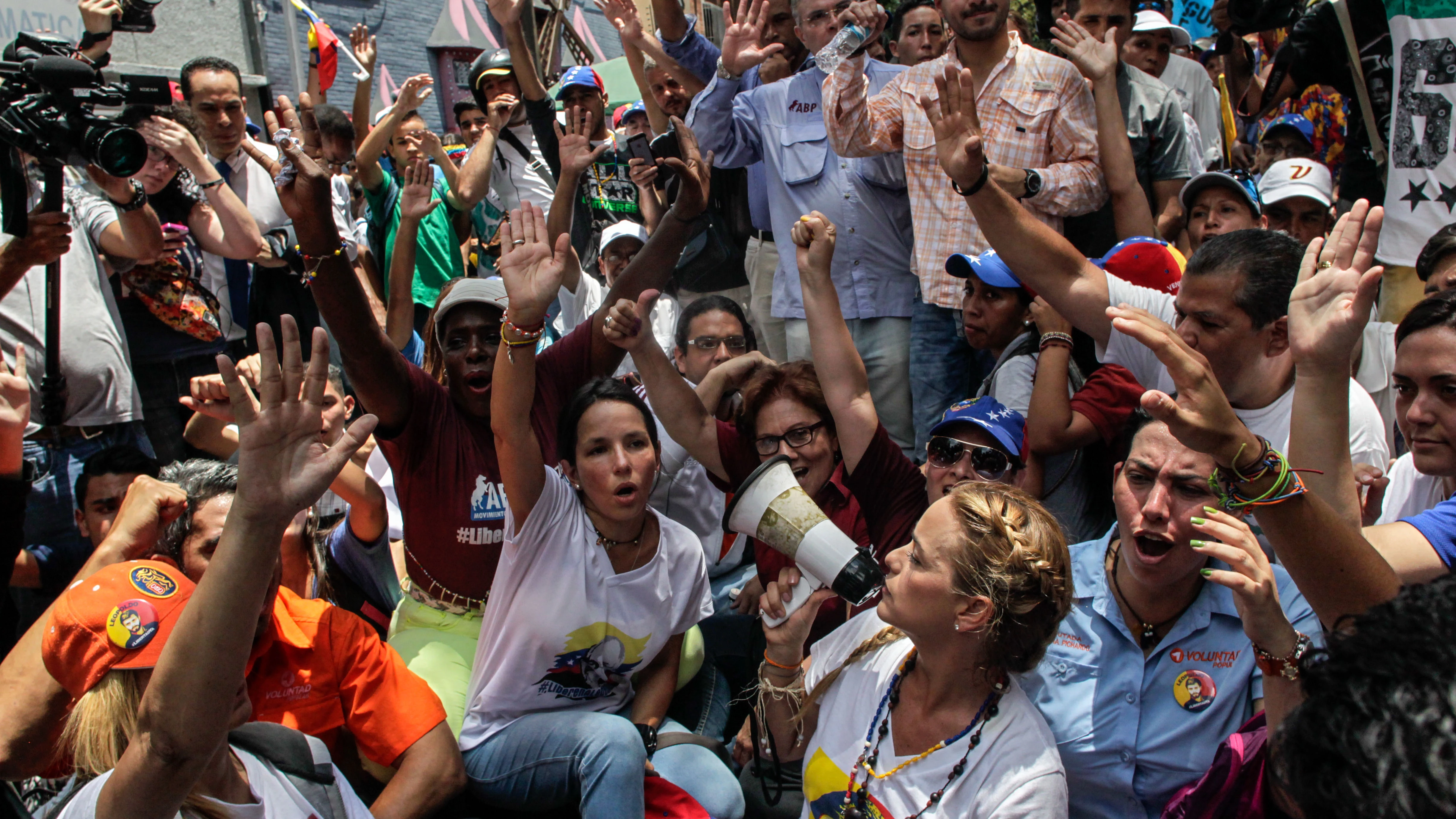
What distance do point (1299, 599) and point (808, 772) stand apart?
118 cm

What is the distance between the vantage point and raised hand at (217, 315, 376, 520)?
164 cm

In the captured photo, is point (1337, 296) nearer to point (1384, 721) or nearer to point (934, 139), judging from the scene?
point (1384, 721)

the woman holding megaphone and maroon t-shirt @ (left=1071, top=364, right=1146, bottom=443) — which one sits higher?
maroon t-shirt @ (left=1071, top=364, right=1146, bottom=443)

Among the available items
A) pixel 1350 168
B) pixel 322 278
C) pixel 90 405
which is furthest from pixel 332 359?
pixel 1350 168

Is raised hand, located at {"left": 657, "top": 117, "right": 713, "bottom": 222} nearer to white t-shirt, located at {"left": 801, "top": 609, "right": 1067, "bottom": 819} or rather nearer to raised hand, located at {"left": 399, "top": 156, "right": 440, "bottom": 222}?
raised hand, located at {"left": 399, "top": 156, "right": 440, "bottom": 222}

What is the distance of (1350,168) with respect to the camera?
483cm

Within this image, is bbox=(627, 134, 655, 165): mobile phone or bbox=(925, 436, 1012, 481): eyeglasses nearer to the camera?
bbox=(925, 436, 1012, 481): eyeglasses

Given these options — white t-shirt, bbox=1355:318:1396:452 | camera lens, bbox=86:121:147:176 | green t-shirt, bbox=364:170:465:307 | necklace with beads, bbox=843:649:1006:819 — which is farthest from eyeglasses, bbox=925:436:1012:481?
green t-shirt, bbox=364:170:465:307

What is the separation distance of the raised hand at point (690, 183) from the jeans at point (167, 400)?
7.22ft

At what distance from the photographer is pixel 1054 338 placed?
3311 millimetres

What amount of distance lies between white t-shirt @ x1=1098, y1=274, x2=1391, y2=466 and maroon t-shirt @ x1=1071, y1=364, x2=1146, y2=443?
49 millimetres

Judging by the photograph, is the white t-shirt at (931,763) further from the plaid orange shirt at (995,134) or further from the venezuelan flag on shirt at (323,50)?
the venezuelan flag on shirt at (323,50)

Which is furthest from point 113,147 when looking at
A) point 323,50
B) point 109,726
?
point 323,50

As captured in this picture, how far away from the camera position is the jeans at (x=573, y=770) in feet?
8.96
